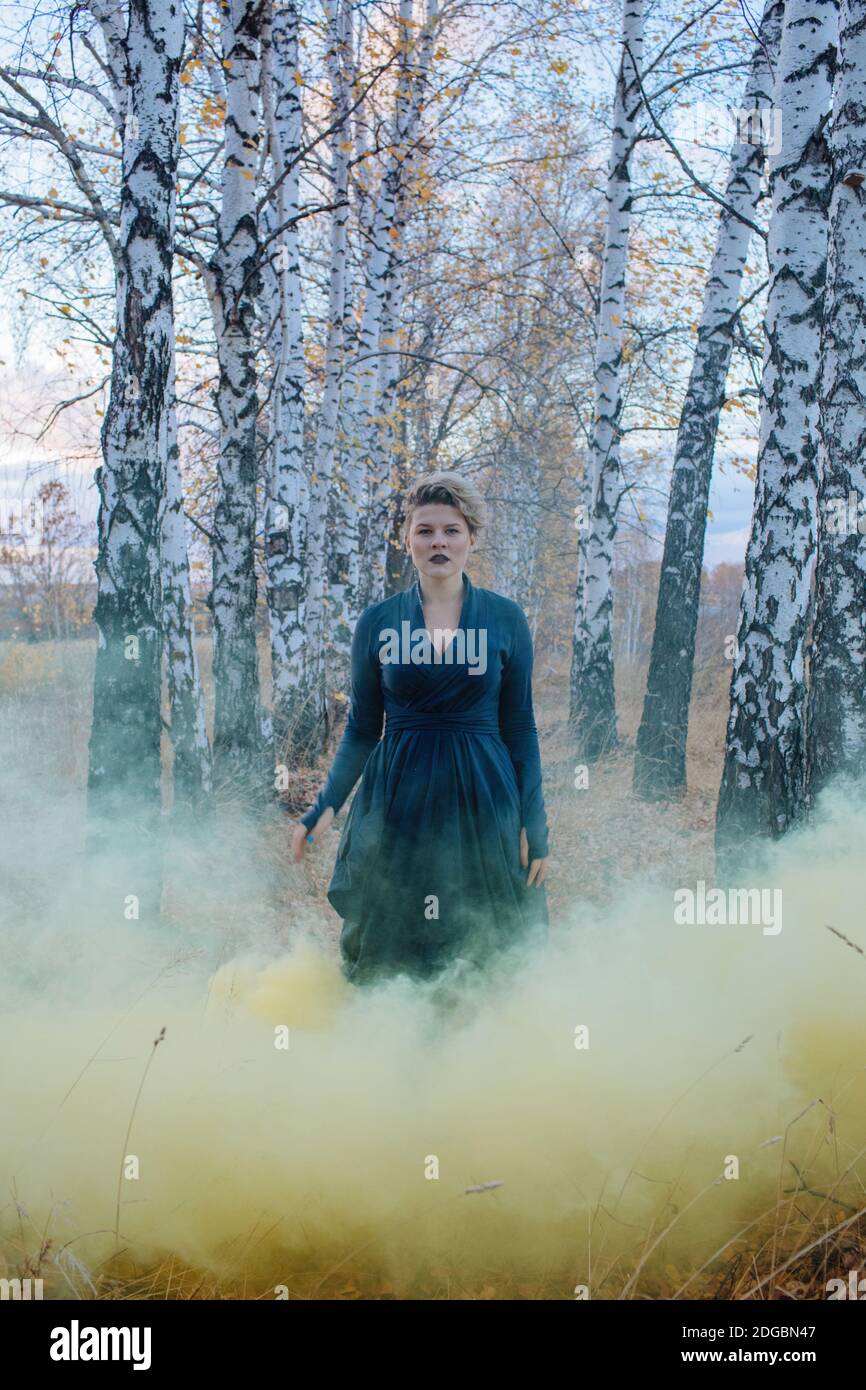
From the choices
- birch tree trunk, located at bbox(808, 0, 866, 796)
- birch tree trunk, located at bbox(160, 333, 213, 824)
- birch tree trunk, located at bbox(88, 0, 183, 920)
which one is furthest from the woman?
birch tree trunk, located at bbox(160, 333, 213, 824)

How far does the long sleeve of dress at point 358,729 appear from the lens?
326cm

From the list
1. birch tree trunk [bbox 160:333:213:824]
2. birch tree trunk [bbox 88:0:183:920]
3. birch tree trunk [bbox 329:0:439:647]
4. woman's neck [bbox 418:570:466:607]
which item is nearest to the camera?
woman's neck [bbox 418:570:466:607]

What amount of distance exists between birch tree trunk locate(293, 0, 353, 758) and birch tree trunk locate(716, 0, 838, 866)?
16.1 ft

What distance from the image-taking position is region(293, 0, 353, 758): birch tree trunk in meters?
8.92

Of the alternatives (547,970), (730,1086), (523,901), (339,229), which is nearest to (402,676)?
(523,901)

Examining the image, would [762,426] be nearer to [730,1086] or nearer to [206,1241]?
[730,1086]

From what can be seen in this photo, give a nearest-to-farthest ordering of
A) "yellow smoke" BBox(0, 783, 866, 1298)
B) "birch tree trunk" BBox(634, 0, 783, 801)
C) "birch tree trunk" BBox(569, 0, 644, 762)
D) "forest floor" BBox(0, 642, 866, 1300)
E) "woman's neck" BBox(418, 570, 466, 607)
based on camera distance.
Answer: "forest floor" BBox(0, 642, 866, 1300)
"yellow smoke" BBox(0, 783, 866, 1298)
"woman's neck" BBox(418, 570, 466, 607)
"birch tree trunk" BBox(634, 0, 783, 801)
"birch tree trunk" BBox(569, 0, 644, 762)

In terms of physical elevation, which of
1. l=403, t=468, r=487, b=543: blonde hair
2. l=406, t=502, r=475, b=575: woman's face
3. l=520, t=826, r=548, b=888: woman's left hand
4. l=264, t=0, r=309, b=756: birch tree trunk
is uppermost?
l=264, t=0, r=309, b=756: birch tree trunk

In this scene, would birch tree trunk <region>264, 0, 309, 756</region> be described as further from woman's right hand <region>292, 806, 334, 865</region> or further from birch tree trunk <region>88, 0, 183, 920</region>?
woman's right hand <region>292, 806, 334, 865</region>

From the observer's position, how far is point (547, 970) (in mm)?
3449

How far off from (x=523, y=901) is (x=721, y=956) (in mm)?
1246

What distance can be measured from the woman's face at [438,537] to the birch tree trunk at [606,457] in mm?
6772

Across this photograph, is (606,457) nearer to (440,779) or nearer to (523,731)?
(523,731)
